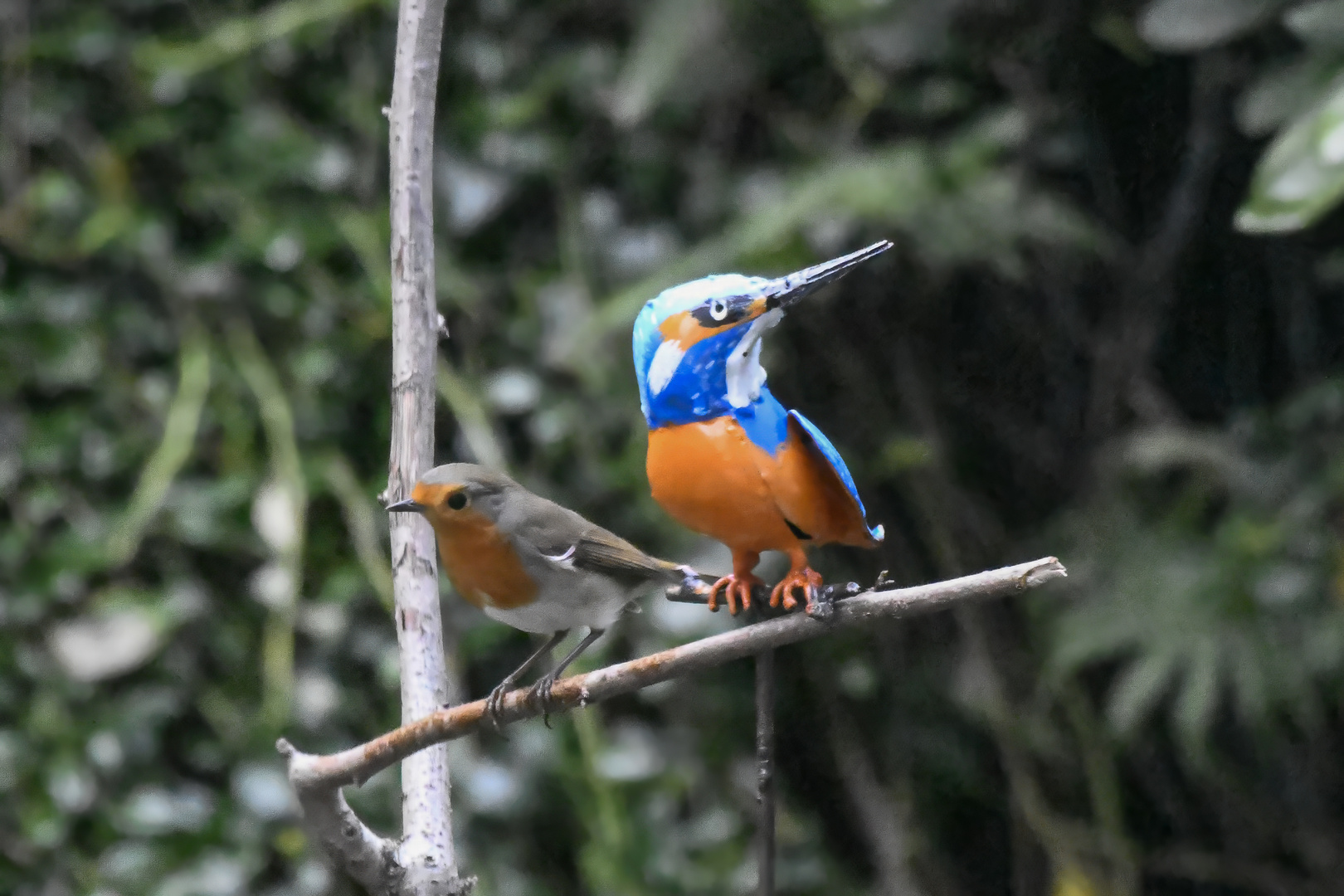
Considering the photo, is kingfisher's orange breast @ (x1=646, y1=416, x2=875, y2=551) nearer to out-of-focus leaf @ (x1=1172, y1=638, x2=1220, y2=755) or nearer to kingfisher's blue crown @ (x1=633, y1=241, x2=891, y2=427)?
kingfisher's blue crown @ (x1=633, y1=241, x2=891, y2=427)

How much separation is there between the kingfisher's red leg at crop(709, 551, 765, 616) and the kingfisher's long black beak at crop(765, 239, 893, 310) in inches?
4.7

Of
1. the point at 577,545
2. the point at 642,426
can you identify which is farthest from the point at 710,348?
the point at 642,426

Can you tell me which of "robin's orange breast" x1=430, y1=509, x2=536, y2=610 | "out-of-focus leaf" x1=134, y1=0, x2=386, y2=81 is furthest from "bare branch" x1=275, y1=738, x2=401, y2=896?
"out-of-focus leaf" x1=134, y1=0, x2=386, y2=81

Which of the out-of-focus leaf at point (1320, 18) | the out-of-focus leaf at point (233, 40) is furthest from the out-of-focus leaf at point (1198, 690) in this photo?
the out-of-focus leaf at point (233, 40)

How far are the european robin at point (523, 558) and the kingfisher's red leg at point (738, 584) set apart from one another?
0.02 meters

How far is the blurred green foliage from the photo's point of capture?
1.40 m

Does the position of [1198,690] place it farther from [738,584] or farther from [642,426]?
[738,584]

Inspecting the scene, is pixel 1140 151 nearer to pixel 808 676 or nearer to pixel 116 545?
pixel 808 676

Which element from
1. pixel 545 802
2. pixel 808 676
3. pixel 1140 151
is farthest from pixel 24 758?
pixel 1140 151

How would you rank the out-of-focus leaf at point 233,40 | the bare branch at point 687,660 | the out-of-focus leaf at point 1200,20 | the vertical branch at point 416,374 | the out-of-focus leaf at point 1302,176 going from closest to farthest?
the bare branch at point 687,660, the vertical branch at point 416,374, the out-of-focus leaf at point 1302,176, the out-of-focus leaf at point 1200,20, the out-of-focus leaf at point 233,40

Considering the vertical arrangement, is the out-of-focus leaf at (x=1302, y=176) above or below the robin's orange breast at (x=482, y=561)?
above

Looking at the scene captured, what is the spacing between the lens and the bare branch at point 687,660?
0.51 m

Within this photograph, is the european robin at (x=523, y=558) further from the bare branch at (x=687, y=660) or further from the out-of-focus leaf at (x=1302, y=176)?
the out-of-focus leaf at (x=1302, y=176)

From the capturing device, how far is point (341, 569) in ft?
4.83
